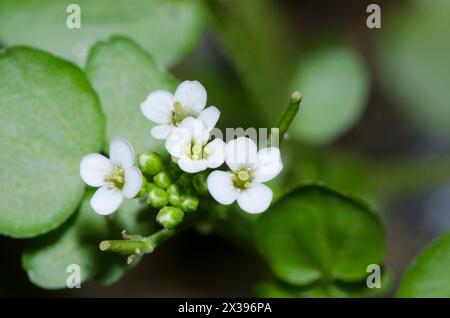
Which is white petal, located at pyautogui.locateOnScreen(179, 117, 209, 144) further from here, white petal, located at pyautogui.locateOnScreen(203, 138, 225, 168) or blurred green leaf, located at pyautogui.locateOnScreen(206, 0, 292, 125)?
blurred green leaf, located at pyautogui.locateOnScreen(206, 0, 292, 125)

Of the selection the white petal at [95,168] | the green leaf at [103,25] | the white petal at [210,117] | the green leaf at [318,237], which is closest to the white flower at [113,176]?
the white petal at [95,168]

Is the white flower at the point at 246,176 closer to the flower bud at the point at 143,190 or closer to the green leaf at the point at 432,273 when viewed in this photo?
the flower bud at the point at 143,190

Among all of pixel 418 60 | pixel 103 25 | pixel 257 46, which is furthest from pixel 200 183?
pixel 418 60

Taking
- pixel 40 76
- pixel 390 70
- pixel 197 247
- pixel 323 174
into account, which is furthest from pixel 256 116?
pixel 40 76

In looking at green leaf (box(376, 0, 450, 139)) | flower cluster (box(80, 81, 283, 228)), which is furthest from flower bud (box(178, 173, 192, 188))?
green leaf (box(376, 0, 450, 139))
